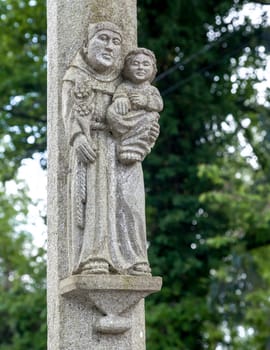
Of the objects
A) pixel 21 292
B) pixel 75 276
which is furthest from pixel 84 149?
pixel 21 292

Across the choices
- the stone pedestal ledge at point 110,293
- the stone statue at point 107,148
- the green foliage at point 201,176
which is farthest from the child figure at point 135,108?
the green foliage at point 201,176

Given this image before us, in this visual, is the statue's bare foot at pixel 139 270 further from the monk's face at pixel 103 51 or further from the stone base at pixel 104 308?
the monk's face at pixel 103 51

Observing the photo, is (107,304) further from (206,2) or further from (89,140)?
(206,2)

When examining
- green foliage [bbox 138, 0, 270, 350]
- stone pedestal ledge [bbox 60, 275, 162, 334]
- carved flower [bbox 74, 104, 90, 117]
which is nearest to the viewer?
stone pedestal ledge [bbox 60, 275, 162, 334]

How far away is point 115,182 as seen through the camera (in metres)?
5.68

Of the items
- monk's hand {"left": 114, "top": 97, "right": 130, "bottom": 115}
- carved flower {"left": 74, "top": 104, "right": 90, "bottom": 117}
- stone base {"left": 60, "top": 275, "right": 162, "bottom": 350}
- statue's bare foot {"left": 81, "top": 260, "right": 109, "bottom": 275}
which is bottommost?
stone base {"left": 60, "top": 275, "right": 162, "bottom": 350}

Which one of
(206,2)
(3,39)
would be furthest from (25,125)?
(206,2)

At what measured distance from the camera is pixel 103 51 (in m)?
5.75

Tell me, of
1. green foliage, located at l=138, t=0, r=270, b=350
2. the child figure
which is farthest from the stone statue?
green foliage, located at l=138, t=0, r=270, b=350

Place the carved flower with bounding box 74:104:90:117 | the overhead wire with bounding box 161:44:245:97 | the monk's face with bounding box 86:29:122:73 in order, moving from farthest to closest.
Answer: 1. the overhead wire with bounding box 161:44:245:97
2. the monk's face with bounding box 86:29:122:73
3. the carved flower with bounding box 74:104:90:117

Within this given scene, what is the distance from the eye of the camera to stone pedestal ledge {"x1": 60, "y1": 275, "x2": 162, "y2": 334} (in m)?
5.39

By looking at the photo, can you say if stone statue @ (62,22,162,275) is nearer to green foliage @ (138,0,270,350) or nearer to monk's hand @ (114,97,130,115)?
monk's hand @ (114,97,130,115)

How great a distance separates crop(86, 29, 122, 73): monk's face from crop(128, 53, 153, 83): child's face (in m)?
0.10

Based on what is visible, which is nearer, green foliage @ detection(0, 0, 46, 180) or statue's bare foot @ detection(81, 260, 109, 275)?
statue's bare foot @ detection(81, 260, 109, 275)
